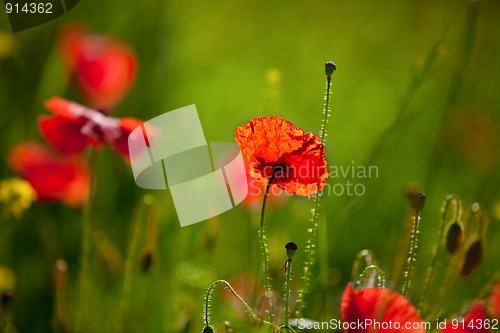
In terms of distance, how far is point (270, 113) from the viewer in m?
1.12

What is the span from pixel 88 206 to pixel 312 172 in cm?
34

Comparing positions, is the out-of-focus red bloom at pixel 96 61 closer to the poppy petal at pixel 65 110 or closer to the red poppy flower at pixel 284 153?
the poppy petal at pixel 65 110

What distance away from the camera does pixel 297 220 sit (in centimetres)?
145

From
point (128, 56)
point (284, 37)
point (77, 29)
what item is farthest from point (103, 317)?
point (284, 37)

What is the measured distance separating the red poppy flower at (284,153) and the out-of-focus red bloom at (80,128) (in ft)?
0.85

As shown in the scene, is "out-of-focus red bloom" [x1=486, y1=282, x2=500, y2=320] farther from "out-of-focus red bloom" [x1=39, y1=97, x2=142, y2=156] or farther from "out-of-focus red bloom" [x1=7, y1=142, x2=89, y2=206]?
"out-of-focus red bloom" [x1=7, y1=142, x2=89, y2=206]

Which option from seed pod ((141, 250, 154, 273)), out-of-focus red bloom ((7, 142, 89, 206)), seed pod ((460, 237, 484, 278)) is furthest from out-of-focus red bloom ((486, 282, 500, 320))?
out-of-focus red bloom ((7, 142, 89, 206))

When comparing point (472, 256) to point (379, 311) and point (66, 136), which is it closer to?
point (379, 311)

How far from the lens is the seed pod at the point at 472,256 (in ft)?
2.58

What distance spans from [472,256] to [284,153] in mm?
258

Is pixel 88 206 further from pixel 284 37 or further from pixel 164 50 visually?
pixel 284 37

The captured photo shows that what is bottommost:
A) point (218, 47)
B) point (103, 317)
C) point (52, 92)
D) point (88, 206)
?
point (103, 317)

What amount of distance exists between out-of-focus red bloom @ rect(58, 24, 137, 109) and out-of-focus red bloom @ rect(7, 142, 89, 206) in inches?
5.6

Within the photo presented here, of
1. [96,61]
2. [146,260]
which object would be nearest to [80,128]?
[146,260]
